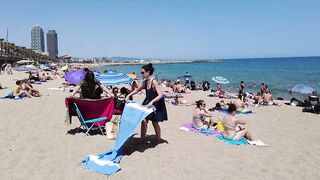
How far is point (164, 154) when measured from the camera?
5.73 m

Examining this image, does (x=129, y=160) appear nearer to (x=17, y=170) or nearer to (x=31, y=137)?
(x=17, y=170)

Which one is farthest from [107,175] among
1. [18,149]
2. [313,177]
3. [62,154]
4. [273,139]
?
[273,139]

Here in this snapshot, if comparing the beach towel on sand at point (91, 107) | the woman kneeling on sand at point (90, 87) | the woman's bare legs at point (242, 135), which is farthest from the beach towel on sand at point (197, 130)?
the woman kneeling on sand at point (90, 87)

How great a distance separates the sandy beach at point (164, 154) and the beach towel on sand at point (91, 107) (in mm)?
476

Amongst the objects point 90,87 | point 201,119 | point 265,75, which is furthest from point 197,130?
point 265,75

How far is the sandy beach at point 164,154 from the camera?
484 cm

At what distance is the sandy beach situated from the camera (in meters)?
4.84

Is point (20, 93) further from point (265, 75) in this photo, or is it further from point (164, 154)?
point (265, 75)

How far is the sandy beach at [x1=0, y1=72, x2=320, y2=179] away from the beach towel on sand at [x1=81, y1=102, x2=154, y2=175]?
0.44 feet

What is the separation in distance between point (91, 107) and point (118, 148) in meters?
1.62

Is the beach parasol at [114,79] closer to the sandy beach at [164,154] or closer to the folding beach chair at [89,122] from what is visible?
the sandy beach at [164,154]

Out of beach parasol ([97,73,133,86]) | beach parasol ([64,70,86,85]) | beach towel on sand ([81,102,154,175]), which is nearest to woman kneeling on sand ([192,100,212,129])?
beach towel on sand ([81,102,154,175])

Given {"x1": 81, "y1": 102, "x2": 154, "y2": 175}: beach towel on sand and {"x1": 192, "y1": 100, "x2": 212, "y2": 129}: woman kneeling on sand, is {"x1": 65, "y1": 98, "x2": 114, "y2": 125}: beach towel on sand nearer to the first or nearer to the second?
{"x1": 81, "y1": 102, "x2": 154, "y2": 175}: beach towel on sand

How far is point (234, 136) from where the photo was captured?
6930mm
